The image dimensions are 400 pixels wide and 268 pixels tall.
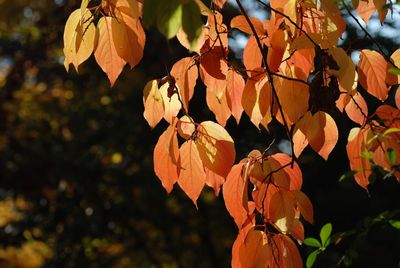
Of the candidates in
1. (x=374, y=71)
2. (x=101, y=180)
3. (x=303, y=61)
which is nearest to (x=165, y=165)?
(x=303, y=61)

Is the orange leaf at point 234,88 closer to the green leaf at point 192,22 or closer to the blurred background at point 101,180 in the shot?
the green leaf at point 192,22

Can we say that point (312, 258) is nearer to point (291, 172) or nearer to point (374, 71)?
point (291, 172)

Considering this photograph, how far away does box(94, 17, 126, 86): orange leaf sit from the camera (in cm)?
79

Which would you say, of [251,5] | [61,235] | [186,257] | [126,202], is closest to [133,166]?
[126,202]

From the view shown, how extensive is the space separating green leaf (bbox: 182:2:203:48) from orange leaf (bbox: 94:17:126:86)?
332 millimetres

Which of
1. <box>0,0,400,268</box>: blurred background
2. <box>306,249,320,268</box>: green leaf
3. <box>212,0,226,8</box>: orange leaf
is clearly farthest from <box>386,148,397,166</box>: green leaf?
<box>0,0,400,268</box>: blurred background

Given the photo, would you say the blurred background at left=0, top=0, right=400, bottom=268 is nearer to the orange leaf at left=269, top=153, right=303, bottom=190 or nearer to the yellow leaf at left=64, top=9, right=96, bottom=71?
the orange leaf at left=269, top=153, right=303, bottom=190

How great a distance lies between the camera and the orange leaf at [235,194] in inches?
33.1

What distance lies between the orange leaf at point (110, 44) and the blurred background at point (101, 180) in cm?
253

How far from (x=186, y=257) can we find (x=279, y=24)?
4.00 m

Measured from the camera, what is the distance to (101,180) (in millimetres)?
4230

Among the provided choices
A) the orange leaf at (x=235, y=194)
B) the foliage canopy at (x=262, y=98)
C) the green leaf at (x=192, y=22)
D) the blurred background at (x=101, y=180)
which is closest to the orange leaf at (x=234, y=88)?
the foliage canopy at (x=262, y=98)

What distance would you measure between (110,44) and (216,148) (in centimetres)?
21

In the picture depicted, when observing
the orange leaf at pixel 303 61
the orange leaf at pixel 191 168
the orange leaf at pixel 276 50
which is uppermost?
the orange leaf at pixel 276 50
